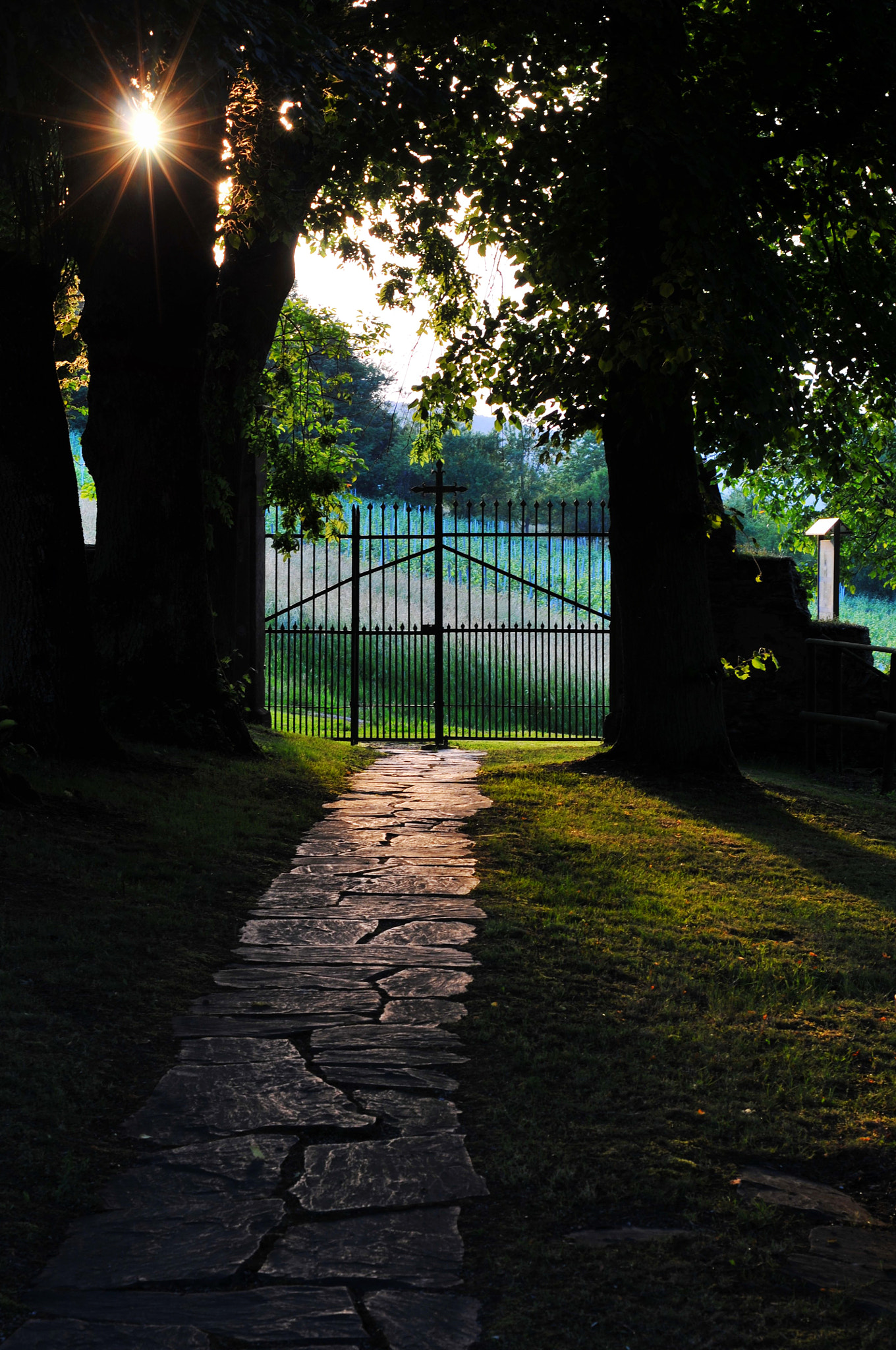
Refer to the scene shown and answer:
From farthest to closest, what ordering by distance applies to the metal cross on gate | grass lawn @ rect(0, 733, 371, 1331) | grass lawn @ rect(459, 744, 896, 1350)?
the metal cross on gate
grass lawn @ rect(0, 733, 371, 1331)
grass lawn @ rect(459, 744, 896, 1350)

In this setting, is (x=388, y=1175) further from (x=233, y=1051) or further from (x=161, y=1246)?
(x=233, y=1051)

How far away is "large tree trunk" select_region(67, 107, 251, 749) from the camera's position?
9516 mm

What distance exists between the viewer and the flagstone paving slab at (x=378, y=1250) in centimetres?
258

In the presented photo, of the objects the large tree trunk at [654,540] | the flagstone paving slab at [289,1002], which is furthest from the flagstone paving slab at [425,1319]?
the large tree trunk at [654,540]

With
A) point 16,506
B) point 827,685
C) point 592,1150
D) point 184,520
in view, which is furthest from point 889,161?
point 592,1150

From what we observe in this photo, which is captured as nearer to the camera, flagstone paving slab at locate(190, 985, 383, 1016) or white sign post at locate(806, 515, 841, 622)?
flagstone paving slab at locate(190, 985, 383, 1016)

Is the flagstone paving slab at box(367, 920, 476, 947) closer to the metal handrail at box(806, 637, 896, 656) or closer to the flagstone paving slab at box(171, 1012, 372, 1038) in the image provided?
the flagstone paving slab at box(171, 1012, 372, 1038)

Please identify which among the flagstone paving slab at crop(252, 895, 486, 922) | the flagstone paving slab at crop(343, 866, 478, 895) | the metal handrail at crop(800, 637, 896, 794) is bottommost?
the flagstone paving slab at crop(252, 895, 486, 922)

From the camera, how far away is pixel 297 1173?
10.1ft

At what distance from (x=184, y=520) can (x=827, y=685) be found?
675 centimetres

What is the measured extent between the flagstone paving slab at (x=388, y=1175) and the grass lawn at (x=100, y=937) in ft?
1.82

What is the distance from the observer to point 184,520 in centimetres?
980

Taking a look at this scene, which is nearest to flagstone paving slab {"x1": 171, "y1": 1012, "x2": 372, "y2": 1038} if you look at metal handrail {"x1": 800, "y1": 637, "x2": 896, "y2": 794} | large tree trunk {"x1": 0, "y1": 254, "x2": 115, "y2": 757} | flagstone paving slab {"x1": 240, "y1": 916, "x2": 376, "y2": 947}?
flagstone paving slab {"x1": 240, "y1": 916, "x2": 376, "y2": 947}

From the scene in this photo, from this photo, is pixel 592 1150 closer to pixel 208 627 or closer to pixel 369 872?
pixel 369 872
